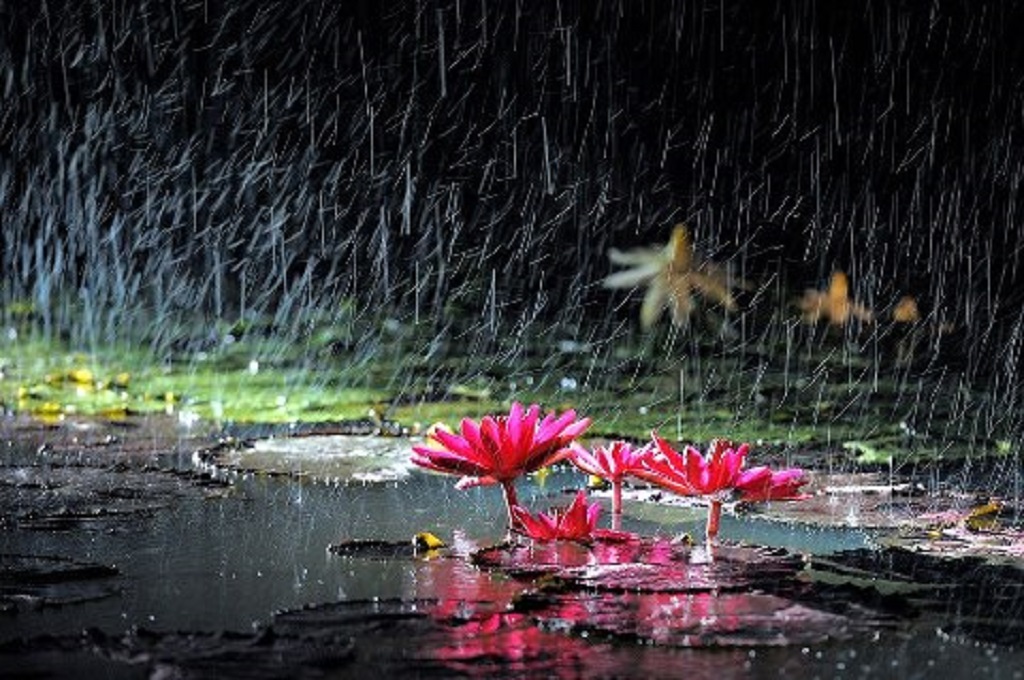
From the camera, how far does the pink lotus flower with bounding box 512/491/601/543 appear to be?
2.61m

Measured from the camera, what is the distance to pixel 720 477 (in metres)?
2.60

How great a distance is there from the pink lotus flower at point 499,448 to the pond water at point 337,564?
0.55 ft

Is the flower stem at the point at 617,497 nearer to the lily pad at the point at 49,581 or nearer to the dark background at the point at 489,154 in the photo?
the lily pad at the point at 49,581

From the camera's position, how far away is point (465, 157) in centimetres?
1053

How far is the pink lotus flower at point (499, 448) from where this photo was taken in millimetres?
2570

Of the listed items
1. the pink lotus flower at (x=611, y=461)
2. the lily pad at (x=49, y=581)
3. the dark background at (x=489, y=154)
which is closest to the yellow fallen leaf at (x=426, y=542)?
the pink lotus flower at (x=611, y=461)

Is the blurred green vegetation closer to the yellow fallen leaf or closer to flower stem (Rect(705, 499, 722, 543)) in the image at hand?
flower stem (Rect(705, 499, 722, 543))

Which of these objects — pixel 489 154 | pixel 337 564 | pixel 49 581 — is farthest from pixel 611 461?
pixel 489 154

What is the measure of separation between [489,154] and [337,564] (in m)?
8.01

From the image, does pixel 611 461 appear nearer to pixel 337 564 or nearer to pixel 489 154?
pixel 337 564

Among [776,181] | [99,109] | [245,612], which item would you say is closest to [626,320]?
[776,181]

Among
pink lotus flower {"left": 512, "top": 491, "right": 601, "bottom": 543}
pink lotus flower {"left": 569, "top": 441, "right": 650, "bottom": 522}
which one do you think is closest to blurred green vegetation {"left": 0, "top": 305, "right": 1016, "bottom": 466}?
pink lotus flower {"left": 569, "top": 441, "right": 650, "bottom": 522}

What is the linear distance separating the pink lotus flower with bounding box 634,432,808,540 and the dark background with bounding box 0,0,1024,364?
5.14 metres

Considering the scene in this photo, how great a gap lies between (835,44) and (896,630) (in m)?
Result: 7.15
